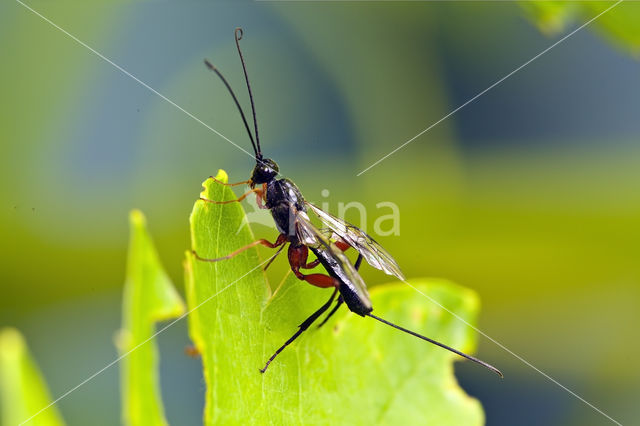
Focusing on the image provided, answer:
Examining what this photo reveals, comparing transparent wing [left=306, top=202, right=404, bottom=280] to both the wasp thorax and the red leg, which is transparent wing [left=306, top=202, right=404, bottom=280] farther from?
the red leg

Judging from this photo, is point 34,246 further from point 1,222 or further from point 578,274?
point 578,274

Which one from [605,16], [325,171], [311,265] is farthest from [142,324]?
[325,171]

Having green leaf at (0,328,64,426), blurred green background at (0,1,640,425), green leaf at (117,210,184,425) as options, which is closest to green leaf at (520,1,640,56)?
blurred green background at (0,1,640,425)

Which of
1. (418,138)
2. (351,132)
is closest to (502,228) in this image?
(418,138)

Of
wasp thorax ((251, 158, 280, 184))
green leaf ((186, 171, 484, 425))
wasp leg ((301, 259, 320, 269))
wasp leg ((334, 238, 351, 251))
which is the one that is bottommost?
green leaf ((186, 171, 484, 425))

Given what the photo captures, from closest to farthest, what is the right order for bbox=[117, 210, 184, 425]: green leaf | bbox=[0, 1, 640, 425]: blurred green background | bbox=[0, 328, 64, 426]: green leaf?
bbox=[0, 328, 64, 426]: green leaf < bbox=[117, 210, 184, 425]: green leaf < bbox=[0, 1, 640, 425]: blurred green background

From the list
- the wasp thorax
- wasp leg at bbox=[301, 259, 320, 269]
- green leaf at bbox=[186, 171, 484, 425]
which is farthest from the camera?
the wasp thorax
